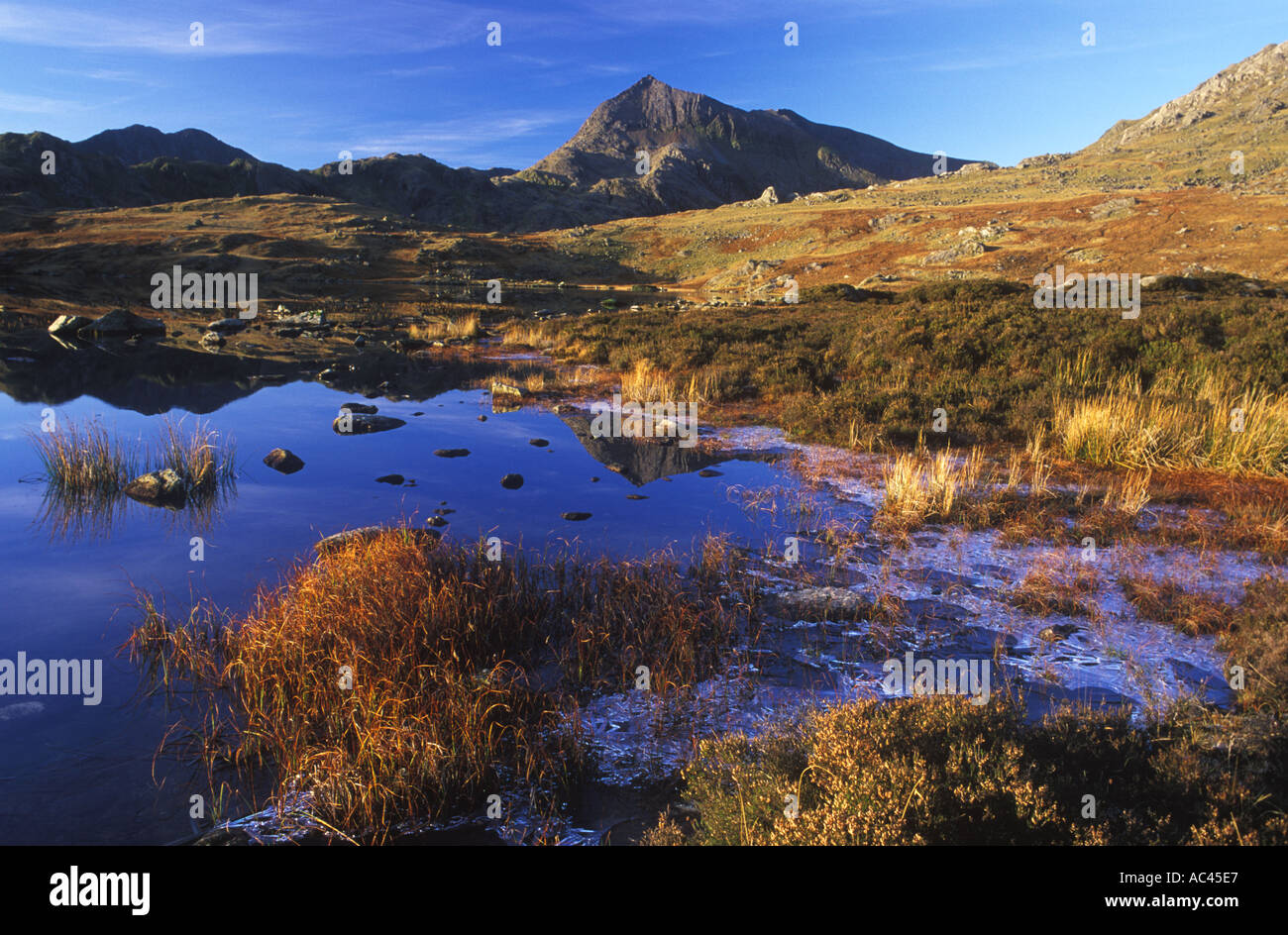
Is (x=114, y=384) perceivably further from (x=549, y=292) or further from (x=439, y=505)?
(x=549, y=292)

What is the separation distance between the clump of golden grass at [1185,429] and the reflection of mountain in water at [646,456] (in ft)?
19.7

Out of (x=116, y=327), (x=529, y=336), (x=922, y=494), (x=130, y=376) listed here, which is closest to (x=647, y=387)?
(x=922, y=494)

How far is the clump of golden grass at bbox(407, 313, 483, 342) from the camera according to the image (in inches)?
1203

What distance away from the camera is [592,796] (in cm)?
435

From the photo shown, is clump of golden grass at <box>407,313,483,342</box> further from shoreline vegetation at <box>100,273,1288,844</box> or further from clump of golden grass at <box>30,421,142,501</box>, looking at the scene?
shoreline vegetation at <box>100,273,1288,844</box>

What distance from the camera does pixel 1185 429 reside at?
10.8 metres

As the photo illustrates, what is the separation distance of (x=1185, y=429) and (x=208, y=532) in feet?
47.5

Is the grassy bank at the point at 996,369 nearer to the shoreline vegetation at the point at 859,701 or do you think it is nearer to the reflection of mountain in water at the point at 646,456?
the shoreline vegetation at the point at 859,701

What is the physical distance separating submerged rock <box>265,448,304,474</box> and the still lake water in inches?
6.5

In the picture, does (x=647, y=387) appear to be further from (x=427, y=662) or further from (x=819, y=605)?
(x=427, y=662)

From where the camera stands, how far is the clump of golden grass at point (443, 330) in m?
30.6
